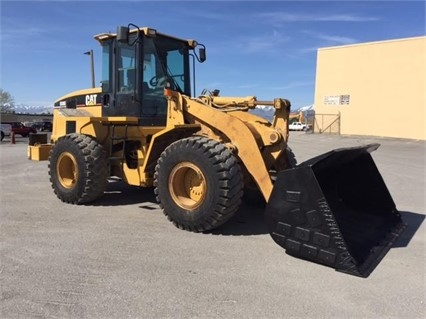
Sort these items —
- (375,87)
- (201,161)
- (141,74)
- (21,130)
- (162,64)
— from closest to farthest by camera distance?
(201,161) < (141,74) < (162,64) < (375,87) < (21,130)

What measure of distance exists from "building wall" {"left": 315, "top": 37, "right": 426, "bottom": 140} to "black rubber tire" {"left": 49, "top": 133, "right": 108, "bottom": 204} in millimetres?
28913

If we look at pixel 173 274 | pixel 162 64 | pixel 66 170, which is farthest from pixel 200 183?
pixel 66 170

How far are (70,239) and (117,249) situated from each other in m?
0.74

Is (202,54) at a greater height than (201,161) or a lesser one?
greater

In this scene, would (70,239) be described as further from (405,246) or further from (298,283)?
(405,246)

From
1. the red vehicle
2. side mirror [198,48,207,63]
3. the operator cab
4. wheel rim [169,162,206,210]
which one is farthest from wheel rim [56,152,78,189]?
the red vehicle

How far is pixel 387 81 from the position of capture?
3294cm

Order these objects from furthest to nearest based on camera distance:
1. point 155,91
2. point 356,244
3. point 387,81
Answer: point 387,81, point 155,91, point 356,244

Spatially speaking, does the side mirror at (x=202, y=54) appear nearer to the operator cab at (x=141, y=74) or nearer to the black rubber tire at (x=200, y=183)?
the operator cab at (x=141, y=74)

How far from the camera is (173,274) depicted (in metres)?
4.30

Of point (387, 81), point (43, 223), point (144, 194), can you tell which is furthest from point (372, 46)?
point (43, 223)

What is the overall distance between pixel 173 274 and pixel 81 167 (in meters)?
3.34

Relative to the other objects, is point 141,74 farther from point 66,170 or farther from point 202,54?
point 66,170

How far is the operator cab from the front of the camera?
699 cm
